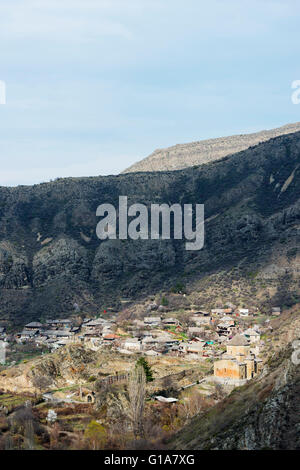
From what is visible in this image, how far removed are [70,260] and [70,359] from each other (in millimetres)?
52385

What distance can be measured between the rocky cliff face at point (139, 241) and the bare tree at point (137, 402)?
1946 inches

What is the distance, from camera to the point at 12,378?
5872 cm

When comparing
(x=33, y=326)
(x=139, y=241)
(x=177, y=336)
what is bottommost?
(x=33, y=326)

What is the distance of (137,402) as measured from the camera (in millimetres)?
41438

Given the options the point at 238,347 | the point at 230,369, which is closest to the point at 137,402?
the point at 230,369

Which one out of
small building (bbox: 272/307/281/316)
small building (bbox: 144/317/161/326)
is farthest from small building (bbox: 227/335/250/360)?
small building (bbox: 144/317/161/326)

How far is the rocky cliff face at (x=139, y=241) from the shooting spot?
329 feet

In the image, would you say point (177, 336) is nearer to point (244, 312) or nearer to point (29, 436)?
point (244, 312)

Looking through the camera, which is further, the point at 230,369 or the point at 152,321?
the point at 152,321

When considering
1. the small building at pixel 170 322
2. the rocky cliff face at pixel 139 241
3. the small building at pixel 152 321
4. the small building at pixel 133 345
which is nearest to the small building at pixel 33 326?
the rocky cliff face at pixel 139 241

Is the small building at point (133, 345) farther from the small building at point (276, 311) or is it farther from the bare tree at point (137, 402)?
the bare tree at point (137, 402)

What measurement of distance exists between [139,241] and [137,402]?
255ft
